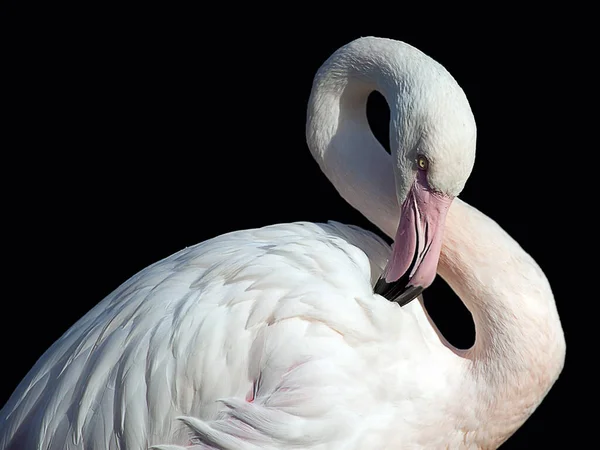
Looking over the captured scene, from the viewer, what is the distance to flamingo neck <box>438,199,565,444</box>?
8.22 feet

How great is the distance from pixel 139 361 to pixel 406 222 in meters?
0.79

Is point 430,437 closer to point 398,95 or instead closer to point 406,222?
point 406,222

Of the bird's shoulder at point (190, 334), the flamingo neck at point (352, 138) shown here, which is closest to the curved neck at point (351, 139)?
the flamingo neck at point (352, 138)

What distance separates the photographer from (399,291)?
2.44m

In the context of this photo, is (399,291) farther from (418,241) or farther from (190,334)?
(190,334)

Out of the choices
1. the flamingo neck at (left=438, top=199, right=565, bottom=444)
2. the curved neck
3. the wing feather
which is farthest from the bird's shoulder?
the flamingo neck at (left=438, top=199, right=565, bottom=444)

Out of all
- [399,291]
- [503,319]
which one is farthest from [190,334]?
[503,319]

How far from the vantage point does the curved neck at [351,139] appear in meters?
2.59

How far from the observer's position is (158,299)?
8.04 ft

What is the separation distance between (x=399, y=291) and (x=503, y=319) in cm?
31

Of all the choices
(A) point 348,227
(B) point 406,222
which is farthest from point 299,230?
(B) point 406,222

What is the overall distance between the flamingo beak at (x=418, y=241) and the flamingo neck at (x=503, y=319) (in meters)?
0.17

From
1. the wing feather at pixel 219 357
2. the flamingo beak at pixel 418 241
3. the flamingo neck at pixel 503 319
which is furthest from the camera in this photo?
the flamingo neck at pixel 503 319

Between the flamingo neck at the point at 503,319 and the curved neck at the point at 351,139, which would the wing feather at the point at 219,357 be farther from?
the flamingo neck at the point at 503,319
